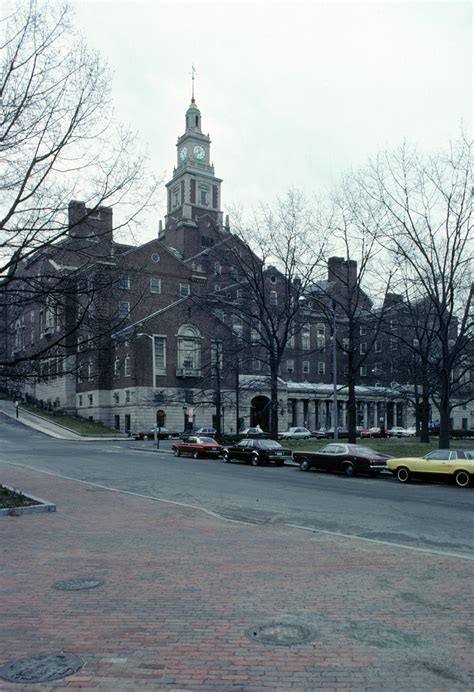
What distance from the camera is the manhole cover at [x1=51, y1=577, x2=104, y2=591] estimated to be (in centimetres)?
760

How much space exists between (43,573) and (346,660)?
4772 millimetres

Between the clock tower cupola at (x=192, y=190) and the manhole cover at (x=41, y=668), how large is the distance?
94564mm

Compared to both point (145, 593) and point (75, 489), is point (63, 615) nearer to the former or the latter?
point (145, 593)

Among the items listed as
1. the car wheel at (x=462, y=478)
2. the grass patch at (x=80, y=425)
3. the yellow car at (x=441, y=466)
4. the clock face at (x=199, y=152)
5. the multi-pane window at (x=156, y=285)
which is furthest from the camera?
the clock face at (x=199, y=152)

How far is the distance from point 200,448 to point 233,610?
2946 cm

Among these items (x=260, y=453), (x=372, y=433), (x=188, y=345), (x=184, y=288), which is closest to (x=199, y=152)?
(x=184, y=288)

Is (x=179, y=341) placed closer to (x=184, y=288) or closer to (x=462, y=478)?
(x=184, y=288)

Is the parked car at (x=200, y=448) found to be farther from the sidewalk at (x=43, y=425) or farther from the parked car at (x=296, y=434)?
the parked car at (x=296, y=434)

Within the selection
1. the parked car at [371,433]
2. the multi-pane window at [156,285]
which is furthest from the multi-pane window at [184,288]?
the parked car at [371,433]

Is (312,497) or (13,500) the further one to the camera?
(312,497)

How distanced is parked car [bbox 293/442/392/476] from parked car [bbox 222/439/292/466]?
2.89 m

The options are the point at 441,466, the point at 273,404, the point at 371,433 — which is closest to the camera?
the point at 441,466

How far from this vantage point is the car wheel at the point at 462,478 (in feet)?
68.8

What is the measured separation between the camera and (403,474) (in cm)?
2297
